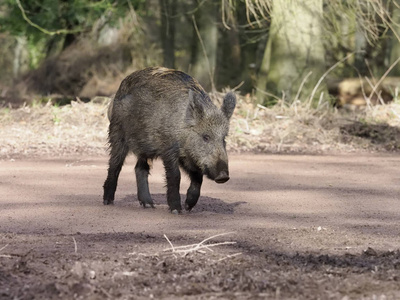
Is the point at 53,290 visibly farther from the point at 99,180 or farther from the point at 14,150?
the point at 14,150

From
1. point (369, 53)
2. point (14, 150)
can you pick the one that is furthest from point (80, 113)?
point (369, 53)

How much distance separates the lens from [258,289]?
18.3 feet

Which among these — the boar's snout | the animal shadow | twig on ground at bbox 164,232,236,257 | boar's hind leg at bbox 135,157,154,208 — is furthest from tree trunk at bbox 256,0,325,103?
twig on ground at bbox 164,232,236,257

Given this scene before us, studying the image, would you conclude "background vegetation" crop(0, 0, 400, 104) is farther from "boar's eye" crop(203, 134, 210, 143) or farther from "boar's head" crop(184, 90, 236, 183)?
"boar's eye" crop(203, 134, 210, 143)

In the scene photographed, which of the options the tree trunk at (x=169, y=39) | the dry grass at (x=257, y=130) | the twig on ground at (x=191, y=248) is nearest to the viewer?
the twig on ground at (x=191, y=248)

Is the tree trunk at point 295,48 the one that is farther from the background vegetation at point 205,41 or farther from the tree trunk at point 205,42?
the tree trunk at point 205,42

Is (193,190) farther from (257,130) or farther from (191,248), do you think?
(257,130)

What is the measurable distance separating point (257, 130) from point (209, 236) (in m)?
10.5

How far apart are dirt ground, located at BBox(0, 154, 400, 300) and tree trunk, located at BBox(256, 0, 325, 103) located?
7.04 meters

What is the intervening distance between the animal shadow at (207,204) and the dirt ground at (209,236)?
0.05 feet

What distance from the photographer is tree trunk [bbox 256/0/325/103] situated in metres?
20.1

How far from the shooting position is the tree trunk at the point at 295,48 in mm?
20145

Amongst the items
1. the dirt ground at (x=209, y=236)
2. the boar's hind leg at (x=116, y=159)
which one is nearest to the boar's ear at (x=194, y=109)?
the dirt ground at (x=209, y=236)

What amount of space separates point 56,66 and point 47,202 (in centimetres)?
2009
